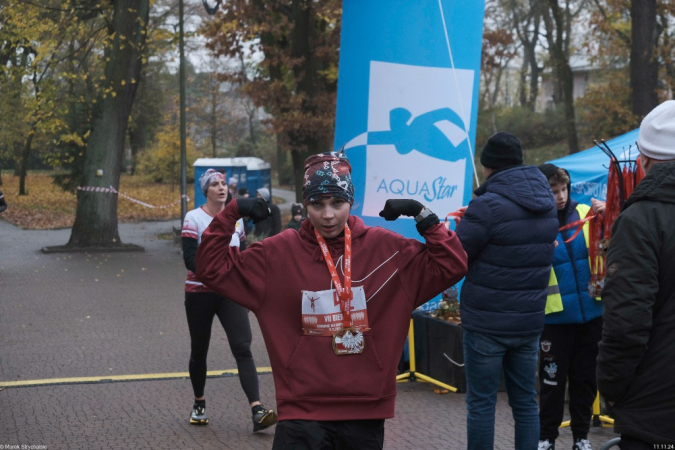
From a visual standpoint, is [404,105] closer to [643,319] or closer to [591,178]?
[591,178]

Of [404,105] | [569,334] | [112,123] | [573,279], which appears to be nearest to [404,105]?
[404,105]

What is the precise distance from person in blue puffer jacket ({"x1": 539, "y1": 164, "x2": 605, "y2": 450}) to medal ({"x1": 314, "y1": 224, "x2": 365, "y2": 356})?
8.22 ft

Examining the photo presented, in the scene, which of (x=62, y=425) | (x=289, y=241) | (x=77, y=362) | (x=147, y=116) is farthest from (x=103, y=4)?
(x=147, y=116)

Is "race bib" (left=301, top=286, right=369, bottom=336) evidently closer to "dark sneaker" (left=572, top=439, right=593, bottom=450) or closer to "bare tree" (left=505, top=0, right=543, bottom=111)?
"dark sneaker" (left=572, top=439, right=593, bottom=450)

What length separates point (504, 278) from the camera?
4598mm

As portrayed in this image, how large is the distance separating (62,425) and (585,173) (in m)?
6.22

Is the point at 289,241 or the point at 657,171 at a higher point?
the point at 657,171

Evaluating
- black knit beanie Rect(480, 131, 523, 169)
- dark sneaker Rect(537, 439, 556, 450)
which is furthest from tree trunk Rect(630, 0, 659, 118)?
black knit beanie Rect(480, 131, 523, 169)

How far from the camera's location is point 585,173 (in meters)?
9.66

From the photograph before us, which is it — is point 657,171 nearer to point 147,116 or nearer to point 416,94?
point 416,94

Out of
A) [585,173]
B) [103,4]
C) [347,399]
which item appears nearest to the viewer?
[347,399]

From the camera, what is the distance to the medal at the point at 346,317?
3193 millimetres

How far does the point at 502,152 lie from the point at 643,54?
16.5 metres

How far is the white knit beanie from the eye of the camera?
9.58 feet
